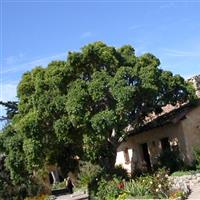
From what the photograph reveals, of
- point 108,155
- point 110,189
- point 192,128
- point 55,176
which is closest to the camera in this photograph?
point 110,189

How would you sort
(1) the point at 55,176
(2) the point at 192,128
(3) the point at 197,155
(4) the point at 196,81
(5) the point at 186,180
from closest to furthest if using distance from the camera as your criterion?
1. (5) the point at 186,180
2. (3) the point at 197,155
3. (2) the point at 192,128
4. (4) the point at 196,81
5. (1) the point at 55,176

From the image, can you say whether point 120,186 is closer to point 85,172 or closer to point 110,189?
point 110,189

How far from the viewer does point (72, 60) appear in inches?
981

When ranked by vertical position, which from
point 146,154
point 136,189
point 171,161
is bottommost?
A: point 136,189

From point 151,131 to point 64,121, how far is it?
26.8 ft

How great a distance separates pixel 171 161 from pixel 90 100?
233 inches

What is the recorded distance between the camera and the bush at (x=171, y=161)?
1036 inches

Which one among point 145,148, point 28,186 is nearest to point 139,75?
point 145,148

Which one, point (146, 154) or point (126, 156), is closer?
point (146, 154)

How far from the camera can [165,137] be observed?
2925 cm

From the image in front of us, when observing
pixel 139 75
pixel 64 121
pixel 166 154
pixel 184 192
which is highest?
pixel 139 75

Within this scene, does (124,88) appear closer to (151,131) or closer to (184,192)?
(184,192)

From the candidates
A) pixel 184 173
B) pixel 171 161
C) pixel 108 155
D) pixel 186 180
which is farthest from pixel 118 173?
pixel 186 180

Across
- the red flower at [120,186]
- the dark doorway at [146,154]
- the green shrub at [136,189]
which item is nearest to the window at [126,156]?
the dark doorway at [146,154]
